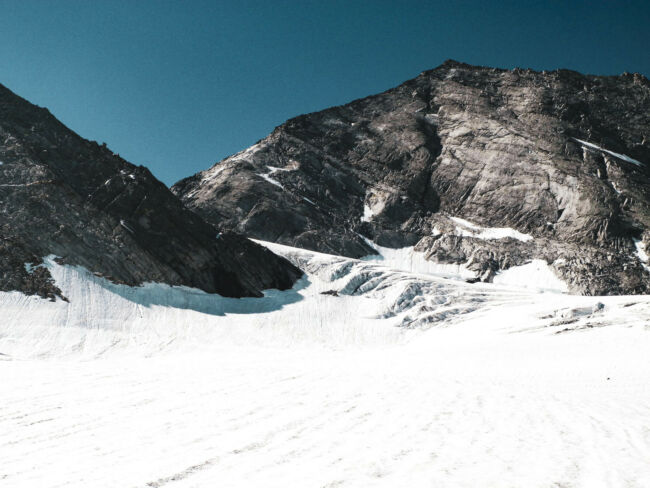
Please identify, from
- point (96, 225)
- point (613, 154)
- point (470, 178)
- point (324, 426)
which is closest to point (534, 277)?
point (470, 178)

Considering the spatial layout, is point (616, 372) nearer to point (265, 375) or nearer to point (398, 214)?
point (265, 375)

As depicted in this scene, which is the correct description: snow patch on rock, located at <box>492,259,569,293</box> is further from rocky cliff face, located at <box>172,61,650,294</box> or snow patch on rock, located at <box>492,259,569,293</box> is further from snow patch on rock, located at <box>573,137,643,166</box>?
snow patch on rock, located at <box>573,137,643,166</box>

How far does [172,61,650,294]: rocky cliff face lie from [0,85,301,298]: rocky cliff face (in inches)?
1089

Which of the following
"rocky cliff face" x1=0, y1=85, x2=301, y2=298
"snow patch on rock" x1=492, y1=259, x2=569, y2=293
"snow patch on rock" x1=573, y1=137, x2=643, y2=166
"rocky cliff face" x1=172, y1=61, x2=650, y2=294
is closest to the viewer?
"rocky cliff face" x1=0, y1=85, x2=301, y2=298

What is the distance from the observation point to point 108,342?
27.1 meters

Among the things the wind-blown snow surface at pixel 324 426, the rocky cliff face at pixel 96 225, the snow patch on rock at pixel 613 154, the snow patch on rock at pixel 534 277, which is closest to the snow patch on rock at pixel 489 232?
the snow patch on rock at pixel 534 277

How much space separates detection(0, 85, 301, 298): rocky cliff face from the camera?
34562 millimetres

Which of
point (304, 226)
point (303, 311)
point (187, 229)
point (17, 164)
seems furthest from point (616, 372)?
point (304, 226)

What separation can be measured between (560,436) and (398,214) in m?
87.8

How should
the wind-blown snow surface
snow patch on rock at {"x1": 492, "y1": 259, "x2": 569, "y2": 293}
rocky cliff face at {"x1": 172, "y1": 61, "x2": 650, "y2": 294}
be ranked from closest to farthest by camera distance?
1. the wind-blown snow surface
2. snow patch on rock at {"x1": 492, "y1": 259, "x2": 569, "y2": 293}
3. rocky cliff face at {"x1": 172, "y1": 61, "x2": 650, "y2": 294}

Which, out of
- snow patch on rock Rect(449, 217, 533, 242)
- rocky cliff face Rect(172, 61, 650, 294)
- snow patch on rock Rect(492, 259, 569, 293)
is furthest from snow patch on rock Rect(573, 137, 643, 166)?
snow patch on rock Rect(492, 259, 569, 293)

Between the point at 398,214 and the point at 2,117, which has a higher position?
the point at 2,117

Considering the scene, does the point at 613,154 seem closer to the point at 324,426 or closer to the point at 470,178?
the point at 470,178

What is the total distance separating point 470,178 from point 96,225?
84.8 metres
